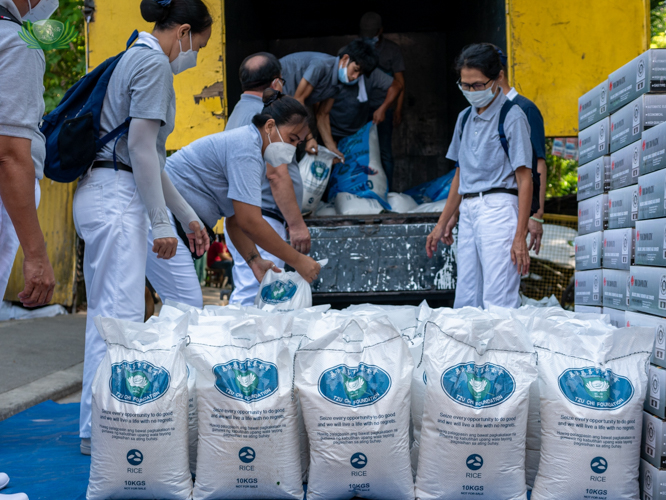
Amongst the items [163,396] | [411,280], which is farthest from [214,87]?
[163,396]

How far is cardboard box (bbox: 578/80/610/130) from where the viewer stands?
2.42 m

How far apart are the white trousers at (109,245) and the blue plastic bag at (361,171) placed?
2.57 m

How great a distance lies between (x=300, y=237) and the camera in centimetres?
332

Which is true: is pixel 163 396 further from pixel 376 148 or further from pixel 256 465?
pixel 376 148

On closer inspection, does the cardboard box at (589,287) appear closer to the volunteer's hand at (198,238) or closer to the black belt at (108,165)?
the volunteer's hand at (198,238)

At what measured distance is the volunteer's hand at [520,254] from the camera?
299cm

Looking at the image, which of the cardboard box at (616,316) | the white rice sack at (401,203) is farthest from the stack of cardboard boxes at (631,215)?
the white rice sack at (401,203)

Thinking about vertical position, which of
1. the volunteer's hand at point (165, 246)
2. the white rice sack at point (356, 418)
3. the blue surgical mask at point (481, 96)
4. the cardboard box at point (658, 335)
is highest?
the blue surgical mask at point (481, 96)

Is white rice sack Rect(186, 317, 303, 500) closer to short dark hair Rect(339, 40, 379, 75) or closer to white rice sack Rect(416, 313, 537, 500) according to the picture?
white rice sack Rect(416, 313, 537, 500)

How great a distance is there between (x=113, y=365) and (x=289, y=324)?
545 millimetres

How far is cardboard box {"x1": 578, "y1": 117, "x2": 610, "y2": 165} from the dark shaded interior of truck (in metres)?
3.24

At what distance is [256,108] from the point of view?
3568 mm

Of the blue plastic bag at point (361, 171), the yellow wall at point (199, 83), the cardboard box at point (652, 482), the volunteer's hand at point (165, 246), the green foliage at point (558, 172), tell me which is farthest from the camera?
the green foliage at point (558, 172)

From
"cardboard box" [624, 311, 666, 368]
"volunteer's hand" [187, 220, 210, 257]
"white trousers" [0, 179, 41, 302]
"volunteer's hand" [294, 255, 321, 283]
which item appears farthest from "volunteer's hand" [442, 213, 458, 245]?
"white trousers" [0, 179, 41, 302]
